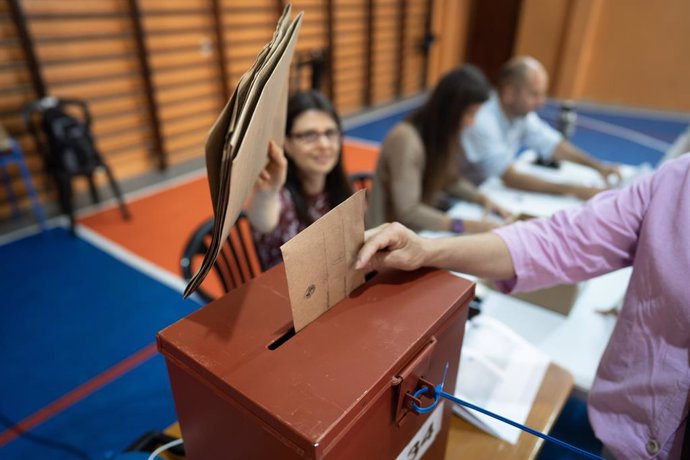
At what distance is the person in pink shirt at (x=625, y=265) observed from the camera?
760mm

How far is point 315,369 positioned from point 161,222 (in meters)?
3.20

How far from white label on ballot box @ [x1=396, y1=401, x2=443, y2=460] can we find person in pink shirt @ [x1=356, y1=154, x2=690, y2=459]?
241 millimetres

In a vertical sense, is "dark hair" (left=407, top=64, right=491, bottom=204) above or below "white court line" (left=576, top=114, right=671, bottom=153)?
above

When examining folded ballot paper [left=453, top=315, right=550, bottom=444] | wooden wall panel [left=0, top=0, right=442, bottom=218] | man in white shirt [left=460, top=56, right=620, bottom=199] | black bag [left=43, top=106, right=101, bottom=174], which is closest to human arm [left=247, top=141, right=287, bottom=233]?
folded ballot paper [left=453, top=315, right=550, bottom=444]

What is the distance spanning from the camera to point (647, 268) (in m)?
0.82

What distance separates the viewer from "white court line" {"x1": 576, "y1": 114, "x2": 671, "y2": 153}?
5.35 meters

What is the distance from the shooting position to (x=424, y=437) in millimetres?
693

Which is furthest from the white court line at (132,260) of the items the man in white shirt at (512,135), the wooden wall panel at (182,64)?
the man in white shirt at (512,135)

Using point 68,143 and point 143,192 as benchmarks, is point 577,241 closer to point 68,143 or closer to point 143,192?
point 68,143

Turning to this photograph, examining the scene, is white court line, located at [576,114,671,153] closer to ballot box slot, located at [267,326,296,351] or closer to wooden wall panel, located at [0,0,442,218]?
wooden wall panel, located at [0,0,442,218]

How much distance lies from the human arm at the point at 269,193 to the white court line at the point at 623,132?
214 inches

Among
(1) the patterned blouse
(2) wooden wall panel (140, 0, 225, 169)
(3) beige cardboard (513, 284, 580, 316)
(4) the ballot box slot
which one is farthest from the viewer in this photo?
(2) wooden wall panel (140, 0, 225, 169)

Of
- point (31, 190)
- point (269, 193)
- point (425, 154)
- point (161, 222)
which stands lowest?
point (161, 222)

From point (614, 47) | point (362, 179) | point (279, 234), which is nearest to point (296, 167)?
point (279, 234)
